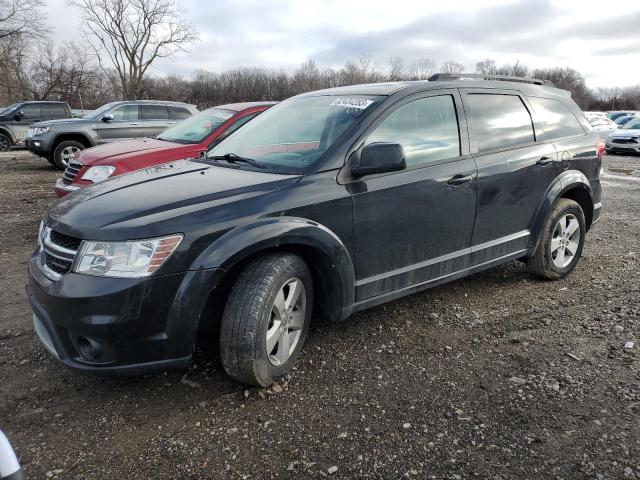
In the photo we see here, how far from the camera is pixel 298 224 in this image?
2.70 m

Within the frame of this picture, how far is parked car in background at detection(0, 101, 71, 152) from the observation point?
54.8 ft

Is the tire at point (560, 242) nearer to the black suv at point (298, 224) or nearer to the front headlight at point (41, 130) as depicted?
the black suv at point (298, 224)

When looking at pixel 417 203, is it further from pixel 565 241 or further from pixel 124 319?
pixel 565 241

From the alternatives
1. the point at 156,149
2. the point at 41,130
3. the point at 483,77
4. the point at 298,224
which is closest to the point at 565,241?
the point at 483,77

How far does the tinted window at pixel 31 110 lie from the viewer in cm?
1672

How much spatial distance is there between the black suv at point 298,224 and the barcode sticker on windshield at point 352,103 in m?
0.01

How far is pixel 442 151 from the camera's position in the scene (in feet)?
11.3

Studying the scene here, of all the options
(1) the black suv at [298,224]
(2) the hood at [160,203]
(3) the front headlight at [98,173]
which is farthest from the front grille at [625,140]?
(2) the hood at [160,203]

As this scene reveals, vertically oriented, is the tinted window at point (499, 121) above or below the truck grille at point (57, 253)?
above

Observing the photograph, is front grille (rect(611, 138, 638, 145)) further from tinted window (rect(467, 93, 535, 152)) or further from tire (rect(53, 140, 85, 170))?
tire (rect(53, 140, 85, 170))

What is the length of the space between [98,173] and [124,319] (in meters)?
3.90

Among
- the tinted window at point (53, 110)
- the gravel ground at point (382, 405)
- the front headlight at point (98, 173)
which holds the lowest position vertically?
the gravel ground at point (382, 405)

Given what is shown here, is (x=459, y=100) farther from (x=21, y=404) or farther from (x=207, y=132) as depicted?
(x=207, y=132)

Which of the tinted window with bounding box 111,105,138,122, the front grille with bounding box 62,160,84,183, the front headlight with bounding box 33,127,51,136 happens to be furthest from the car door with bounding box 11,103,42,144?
the front grille with bounding box 62,160,84,183
